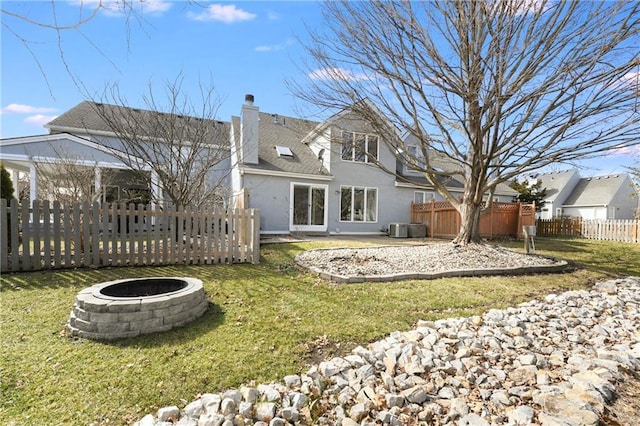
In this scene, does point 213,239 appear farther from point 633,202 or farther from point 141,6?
point 633,202

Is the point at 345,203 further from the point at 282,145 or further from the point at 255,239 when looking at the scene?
the point at 255,239

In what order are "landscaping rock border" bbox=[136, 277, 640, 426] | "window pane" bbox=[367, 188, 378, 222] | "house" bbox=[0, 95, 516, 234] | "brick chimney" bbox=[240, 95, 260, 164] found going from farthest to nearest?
"window pane" bbox=[367, 188, 378, 222] < "brick chimney" bbox=[240, 95, 260, 164] < "house" bbox=[0, 95, 516, 234] < "landscaping rock border" bbox=[136, 277, 640, 426]

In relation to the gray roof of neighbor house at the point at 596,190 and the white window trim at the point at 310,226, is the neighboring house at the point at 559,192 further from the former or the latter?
the white window trim at the point at 310,226

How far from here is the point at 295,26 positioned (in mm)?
7977

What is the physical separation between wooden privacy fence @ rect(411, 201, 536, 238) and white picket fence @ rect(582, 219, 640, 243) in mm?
4724

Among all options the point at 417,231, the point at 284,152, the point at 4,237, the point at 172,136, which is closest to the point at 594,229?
the point at 417,231

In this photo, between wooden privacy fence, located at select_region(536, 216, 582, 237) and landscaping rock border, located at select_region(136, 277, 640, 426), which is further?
wooden privacy fence, located at select_region(536, 216, 582, 237)

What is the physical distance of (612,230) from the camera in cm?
1619

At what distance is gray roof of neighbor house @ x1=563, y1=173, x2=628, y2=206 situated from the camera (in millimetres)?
30609

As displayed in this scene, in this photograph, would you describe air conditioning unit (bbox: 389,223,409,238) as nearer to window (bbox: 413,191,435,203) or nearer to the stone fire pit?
window (bbox: 413,191,435,203)

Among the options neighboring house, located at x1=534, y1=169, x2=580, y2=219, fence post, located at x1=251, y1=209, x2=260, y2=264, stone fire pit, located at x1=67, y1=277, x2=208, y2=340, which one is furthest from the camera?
neighboring house, located at x1=534, y1=169, x2=580, y2=219

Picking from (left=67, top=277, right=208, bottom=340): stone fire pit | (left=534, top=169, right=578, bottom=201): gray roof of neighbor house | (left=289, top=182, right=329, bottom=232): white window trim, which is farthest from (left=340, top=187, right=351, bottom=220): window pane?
(left=534, top=169, right=578, bottom=201): gray roof of neighbor house

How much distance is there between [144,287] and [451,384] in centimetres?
410

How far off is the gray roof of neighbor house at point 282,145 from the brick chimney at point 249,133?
1.32ft
